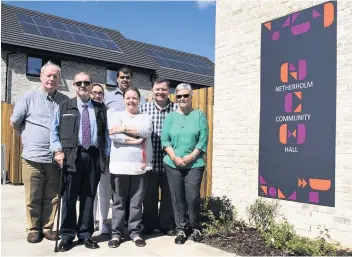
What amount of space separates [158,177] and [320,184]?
2075mm

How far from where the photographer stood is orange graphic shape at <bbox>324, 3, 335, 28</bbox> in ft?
14.6

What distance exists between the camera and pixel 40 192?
459 cm

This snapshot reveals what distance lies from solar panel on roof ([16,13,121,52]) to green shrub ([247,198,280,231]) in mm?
15560

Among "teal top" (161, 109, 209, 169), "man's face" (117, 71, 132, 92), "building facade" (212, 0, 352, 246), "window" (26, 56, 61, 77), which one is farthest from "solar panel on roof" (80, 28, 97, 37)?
"teal top" (161, 109, 209, 169)

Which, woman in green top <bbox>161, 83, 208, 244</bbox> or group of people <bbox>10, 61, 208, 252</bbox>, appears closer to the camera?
group of people <bbox>10, 61, 208, 252</bbox>

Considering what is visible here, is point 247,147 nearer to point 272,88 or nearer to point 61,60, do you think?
point 272,88

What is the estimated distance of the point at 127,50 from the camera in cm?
2128

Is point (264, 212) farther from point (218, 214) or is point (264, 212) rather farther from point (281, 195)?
point (218, 214)

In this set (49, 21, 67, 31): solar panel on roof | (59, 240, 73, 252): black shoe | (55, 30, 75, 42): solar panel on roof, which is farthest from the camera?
(49, 21, 67, 31): solar panel on roof

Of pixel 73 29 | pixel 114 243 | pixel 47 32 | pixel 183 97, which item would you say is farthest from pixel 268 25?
pixel 73 29

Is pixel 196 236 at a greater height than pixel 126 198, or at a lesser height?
lesser

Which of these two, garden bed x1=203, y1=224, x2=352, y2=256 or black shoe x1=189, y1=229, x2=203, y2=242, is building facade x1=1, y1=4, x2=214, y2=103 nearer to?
black shoe x1=189, y1=229, x2=203, y2=242

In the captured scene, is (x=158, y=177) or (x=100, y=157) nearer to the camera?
(x=100, y=157)

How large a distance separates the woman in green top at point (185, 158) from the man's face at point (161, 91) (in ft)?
0.82
